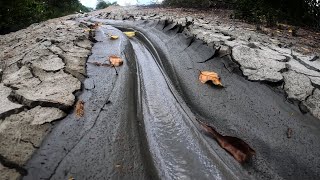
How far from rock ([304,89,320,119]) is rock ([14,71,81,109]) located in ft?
5.31

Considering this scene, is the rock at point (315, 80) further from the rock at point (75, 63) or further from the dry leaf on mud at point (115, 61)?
the rock at point (75, 63)

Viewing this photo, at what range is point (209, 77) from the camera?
8.29ft

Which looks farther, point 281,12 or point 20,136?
point 281,12

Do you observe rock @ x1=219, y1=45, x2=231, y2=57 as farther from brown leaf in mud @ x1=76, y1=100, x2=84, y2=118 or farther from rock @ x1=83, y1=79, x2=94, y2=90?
brown leaf in mud @ x1=76, y1=100, x2=84, y2=118

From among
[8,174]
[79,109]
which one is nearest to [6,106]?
[79,109]

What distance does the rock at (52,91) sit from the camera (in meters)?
1.87

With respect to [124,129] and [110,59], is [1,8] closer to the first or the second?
[110,59]

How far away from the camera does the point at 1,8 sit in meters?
6.71

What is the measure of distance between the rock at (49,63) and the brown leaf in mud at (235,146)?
1.49 metres

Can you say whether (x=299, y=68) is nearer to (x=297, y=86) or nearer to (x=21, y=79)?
(x=297, y=86)

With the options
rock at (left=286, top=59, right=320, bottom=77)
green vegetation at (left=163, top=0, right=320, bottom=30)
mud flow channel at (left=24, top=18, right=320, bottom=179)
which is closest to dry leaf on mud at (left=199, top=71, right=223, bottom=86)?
mud flow channel at (left=24, top=18, right=320, bottom=179)

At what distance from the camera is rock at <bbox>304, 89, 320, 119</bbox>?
1915mm

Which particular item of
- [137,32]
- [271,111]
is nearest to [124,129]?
[271,111]

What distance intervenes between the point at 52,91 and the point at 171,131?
35.2 inches
